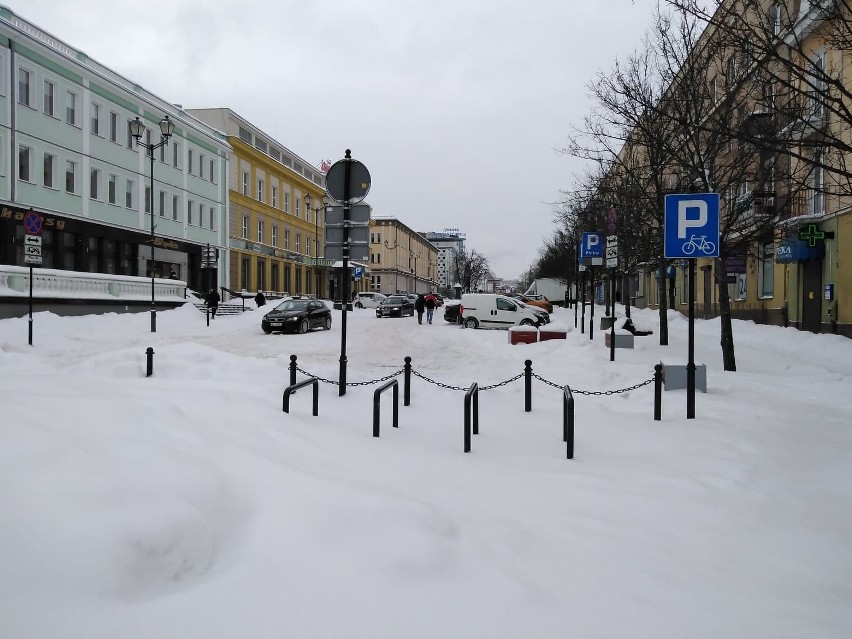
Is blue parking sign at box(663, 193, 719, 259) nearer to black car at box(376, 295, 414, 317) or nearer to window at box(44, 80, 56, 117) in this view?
window at box(44, 80, 56, 117)

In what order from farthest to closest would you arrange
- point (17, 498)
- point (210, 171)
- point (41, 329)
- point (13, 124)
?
point (210, 171) < point (13, 124) < point (41, 329) < point (17, 498)

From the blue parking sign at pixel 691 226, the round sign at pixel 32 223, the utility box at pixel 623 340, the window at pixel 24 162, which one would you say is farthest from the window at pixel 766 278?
the window at pixel 24 162

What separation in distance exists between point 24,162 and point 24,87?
11.0ft

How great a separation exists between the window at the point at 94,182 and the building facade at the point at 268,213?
15.1 m

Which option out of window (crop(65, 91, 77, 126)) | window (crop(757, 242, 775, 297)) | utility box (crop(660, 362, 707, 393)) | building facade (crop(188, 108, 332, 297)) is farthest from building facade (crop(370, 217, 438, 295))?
utility box (crop(660, 362, 707, 393))

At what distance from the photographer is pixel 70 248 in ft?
107

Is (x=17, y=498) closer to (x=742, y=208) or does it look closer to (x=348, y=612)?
(x=348, y=612)

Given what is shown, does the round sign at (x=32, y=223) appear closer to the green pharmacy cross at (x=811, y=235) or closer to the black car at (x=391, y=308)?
the green pharmacy cross at (x=811, y=235)

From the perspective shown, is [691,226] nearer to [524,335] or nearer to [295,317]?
[524,335]

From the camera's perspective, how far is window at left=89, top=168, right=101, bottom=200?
3391 centimetres

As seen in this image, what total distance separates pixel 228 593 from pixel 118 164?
37.8m

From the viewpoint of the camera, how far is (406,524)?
13.7 feet

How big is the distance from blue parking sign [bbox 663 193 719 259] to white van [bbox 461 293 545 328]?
20.5 meters

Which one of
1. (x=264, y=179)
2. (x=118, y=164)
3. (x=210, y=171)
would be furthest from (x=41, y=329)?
(x=264, y=179)
